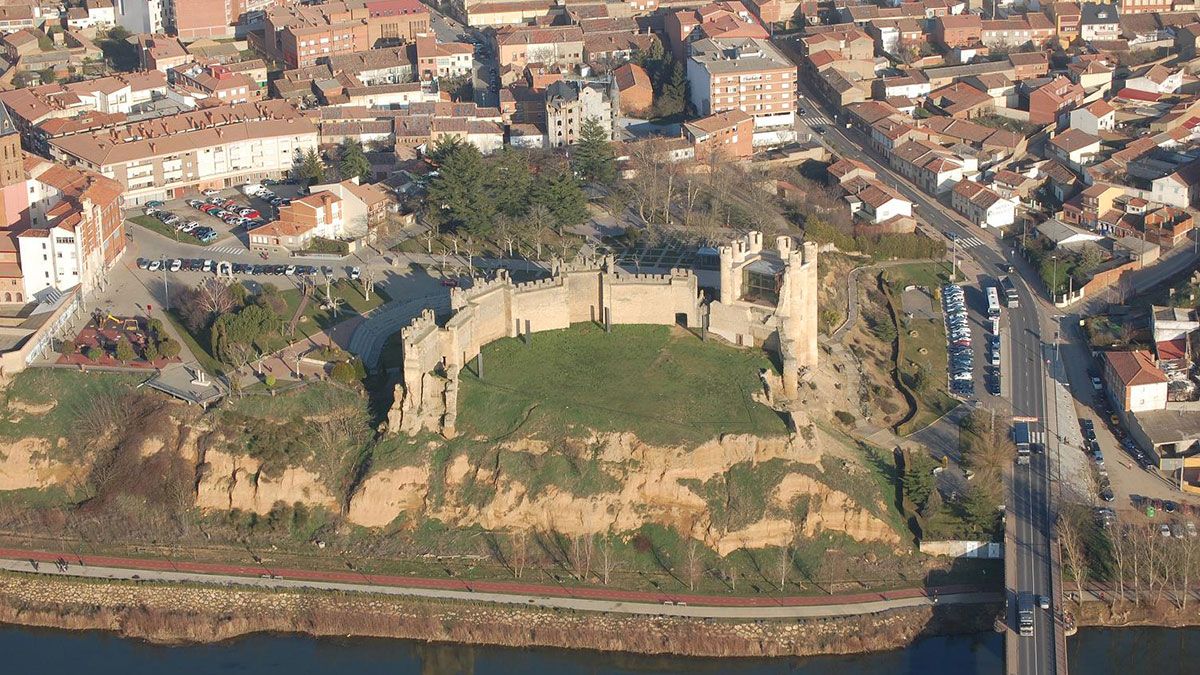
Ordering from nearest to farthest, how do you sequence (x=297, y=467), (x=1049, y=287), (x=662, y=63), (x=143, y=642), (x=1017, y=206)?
1. (x=143, y=642)
2. (x=297, y=467)
3. (x=1049, y=287)
4. (x=1017, y=206)
5. (x=662, y=63)

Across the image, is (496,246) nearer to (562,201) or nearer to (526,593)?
(562,201)

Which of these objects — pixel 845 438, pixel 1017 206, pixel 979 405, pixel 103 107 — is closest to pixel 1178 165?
pixel 1017 206

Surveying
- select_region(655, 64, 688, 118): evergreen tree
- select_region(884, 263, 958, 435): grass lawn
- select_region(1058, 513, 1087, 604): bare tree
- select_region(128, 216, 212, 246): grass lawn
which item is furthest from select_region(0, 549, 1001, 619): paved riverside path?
select_region(655, 64, 688, 118): evergreen tree

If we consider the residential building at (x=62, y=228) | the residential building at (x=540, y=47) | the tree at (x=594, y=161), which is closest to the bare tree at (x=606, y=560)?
the residential building at (x=62, y=228)

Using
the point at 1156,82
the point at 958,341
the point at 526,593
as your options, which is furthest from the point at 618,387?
the point at 1156,82

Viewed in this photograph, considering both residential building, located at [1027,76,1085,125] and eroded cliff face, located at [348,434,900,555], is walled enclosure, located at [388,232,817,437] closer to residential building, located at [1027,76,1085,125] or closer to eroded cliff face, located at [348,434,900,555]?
eroded cliff face, located at [348,434,900,555]

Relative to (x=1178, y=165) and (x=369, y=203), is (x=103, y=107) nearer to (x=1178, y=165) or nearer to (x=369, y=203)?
(x=369, y=203)
